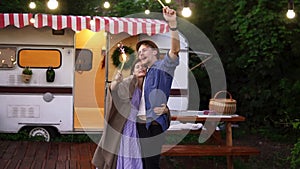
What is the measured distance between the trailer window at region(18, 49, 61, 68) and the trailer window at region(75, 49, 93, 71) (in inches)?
18.6

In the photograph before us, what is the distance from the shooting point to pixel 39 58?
7.69m

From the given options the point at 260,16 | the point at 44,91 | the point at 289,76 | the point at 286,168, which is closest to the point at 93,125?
the point at 44,91

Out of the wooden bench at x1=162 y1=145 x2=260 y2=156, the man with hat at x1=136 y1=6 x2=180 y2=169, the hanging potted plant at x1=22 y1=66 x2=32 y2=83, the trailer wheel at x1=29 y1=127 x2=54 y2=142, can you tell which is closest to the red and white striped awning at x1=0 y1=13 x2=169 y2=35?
the hanging potted plant at x1=22 y1=66 x2=32 y2=83

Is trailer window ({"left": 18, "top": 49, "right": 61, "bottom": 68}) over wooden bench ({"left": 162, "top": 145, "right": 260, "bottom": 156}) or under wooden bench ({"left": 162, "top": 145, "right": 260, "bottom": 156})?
over

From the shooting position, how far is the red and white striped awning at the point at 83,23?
7203 mm

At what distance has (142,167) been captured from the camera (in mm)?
3668

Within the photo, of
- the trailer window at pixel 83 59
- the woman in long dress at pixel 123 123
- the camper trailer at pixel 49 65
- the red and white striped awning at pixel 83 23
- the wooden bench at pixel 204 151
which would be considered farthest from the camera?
the trailer window at pixel 83 59

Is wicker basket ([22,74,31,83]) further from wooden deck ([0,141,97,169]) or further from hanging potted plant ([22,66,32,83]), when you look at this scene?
wooden deck ([0,141,97,169])

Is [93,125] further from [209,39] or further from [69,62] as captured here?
[209,39]

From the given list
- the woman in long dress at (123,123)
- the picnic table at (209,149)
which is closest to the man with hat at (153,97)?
the woman in long dress at (123,123)

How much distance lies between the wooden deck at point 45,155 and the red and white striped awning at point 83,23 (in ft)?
5.98

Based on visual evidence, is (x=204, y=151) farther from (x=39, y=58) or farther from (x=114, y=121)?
(x=39, y=58)

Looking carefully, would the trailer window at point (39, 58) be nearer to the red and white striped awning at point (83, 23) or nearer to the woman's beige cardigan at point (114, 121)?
the red and white striped awning at point (83, 23)

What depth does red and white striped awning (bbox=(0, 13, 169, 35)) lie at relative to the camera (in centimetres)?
720
